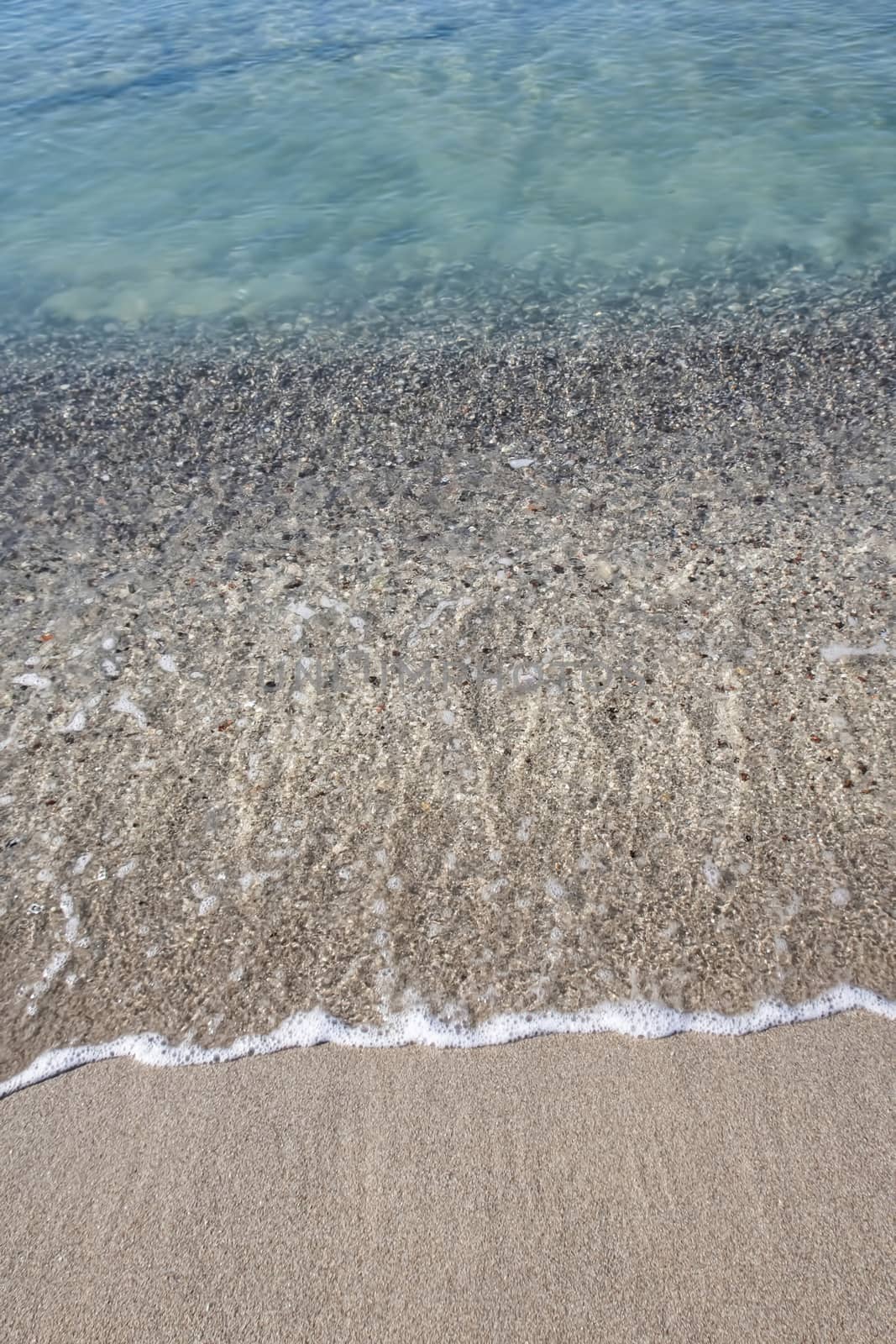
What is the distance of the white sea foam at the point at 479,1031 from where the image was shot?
287 cm

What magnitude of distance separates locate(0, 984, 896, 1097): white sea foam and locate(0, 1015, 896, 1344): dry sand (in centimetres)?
3

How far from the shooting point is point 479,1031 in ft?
9.57

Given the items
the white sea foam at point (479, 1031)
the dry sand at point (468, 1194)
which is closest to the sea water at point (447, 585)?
the white sea foam at point (479, 1031)

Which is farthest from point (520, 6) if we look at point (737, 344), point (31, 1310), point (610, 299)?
point (31, 1310)

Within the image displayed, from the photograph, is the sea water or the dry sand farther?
the sea water

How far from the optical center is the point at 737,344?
251 inches

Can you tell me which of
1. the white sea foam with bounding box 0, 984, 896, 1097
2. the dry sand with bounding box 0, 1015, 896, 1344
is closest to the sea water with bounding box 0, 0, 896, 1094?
the white sea foam with bounding box 0, 984, 896, 1097

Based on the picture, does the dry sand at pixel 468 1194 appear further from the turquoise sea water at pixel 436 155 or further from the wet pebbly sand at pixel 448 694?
the turquoise sea water at pixel 436 155

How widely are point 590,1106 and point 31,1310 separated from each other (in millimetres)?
1359

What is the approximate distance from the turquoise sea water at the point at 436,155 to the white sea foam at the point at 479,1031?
5131mm

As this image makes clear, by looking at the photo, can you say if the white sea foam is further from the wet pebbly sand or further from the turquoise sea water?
the turquoise sea water

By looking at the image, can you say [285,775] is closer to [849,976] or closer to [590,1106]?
[590,1106]

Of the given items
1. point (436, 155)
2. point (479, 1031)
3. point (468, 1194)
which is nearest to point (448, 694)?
point (479, 1031)

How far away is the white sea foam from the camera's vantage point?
2873 mm
